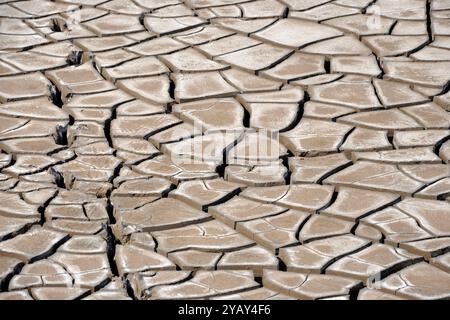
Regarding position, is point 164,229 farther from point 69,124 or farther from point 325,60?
point 325,60

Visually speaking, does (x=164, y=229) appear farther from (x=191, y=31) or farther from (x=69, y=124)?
(x=191, y=31)

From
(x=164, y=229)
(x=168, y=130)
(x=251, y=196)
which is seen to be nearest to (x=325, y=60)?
(x=168, y=130)

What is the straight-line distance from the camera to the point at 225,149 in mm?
4746

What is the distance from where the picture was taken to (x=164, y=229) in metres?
4.13

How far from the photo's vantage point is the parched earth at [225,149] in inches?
151

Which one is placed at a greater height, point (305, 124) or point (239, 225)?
point (305, 124)

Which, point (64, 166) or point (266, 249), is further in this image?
point (64, 166)

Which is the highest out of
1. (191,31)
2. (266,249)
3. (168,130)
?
(191,31)

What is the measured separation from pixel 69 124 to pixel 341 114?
Answer: 1.27 meters

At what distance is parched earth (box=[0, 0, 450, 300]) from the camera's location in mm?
3836

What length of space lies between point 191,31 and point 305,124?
4.31ft

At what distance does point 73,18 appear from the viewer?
6176mm

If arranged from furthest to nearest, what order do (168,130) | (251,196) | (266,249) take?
(168,130)
(251,196)
(266,249)

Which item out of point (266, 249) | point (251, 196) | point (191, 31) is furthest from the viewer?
point (191, 31)
